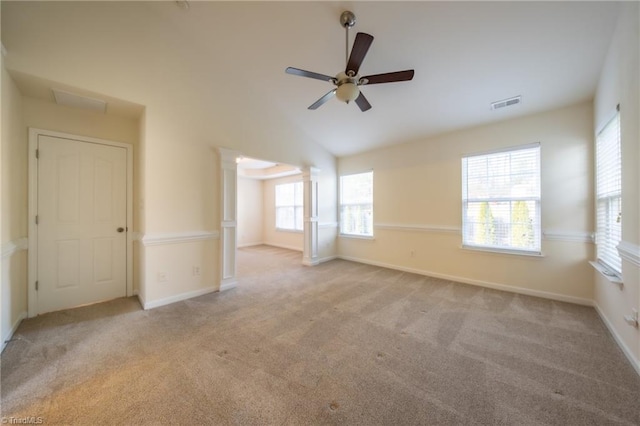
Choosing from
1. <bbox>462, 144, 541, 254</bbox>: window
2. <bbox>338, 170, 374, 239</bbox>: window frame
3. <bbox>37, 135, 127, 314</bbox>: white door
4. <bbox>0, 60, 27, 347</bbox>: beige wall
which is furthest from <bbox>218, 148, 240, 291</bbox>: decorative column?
<bbox>462, 144, 541, 254</bbox>: window

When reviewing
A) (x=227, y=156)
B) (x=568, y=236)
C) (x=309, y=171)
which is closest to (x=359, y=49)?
(x=227, y=156)

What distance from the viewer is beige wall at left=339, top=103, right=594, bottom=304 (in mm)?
2986

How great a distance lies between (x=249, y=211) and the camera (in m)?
8.05

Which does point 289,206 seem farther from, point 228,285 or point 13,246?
point 13,246

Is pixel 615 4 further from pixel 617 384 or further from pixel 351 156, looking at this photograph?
pixel 351 156

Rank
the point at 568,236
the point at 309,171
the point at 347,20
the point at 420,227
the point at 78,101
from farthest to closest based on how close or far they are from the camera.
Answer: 1. the point at 309,171
2. the point at 420,227
3. the point at 568,236
4. the point at 78,101
5. the point at 347,20

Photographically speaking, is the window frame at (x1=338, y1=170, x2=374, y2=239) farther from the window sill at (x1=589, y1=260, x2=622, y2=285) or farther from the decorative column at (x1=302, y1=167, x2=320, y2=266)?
the window sill at (x1=589, y1=260, x2=622, y2=285)

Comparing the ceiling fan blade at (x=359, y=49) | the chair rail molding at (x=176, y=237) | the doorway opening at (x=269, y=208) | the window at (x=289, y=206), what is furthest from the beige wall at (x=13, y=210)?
the window at (x=289, y=206)

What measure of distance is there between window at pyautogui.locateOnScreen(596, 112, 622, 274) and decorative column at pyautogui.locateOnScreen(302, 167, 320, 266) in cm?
410

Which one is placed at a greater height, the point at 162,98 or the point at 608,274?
the point at 162,98

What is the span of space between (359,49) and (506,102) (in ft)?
8.03

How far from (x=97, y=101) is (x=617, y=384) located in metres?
5.49

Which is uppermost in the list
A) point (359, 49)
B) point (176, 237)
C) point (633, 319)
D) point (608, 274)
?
point (359, 49)

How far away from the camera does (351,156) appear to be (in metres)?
5.44
